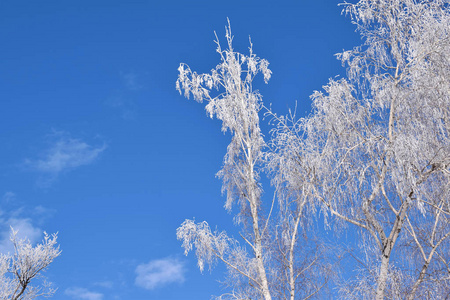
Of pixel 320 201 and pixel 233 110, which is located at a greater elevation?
pixel 233 110

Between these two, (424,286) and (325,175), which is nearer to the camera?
(424,286)

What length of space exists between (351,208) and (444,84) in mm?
3083

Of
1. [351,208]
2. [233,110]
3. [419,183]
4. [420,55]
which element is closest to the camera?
[419,183]

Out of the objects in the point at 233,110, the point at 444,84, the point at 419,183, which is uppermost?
the point at 233,110

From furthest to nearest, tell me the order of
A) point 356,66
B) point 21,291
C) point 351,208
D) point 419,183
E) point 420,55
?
point 21,291 → point 356,66 → point 420,55 → point 351,208 → point 419,183

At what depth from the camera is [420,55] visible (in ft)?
33.7

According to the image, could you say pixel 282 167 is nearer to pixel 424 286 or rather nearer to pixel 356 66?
pixel 356 66

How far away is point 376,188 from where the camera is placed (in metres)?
8.95

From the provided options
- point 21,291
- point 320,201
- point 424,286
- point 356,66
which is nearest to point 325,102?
point 356,66

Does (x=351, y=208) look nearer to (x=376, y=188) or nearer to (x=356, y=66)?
(x=376, y=188)

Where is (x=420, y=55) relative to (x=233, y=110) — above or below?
below

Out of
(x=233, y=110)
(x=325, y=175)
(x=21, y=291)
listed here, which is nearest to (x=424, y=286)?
(x=325, y=175)

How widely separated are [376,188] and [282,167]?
7.74 feet

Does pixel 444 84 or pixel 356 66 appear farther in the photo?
pixel 356 66
